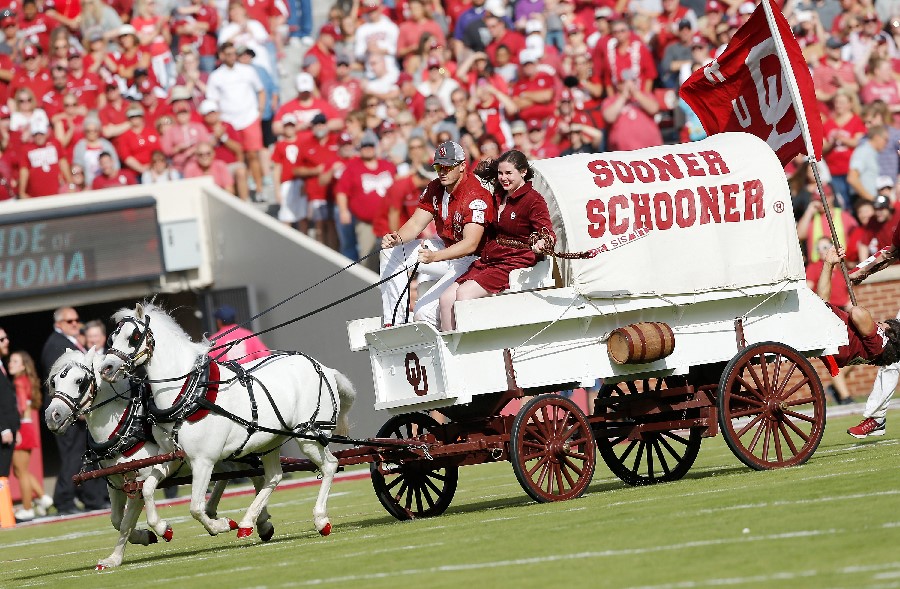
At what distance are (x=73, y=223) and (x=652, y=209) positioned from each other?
12.4 meters

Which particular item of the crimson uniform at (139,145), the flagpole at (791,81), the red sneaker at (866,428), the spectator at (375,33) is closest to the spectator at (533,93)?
the spectator at (375,33)

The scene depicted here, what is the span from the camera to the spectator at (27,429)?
22500 mm

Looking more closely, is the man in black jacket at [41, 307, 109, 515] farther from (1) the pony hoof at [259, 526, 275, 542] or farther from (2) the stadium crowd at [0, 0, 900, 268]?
(1) the pony hoof at [259, 526, 275, 542]

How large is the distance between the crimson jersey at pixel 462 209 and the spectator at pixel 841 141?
11.7 metres

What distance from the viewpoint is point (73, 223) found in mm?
24344

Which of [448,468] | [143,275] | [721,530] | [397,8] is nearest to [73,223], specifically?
[143,275]

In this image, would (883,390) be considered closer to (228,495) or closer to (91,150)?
(228,495)

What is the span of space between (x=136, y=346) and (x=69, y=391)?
0.68 metres

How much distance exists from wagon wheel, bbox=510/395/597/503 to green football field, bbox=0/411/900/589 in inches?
8.1

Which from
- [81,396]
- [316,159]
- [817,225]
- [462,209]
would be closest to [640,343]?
[462,209]

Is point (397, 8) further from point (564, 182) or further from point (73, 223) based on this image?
point (564, 182)

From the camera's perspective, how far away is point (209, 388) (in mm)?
13258

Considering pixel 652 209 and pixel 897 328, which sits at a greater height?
pixel 652 209

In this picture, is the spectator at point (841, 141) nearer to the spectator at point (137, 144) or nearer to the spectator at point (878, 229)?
the spectator at point (878, 229)
